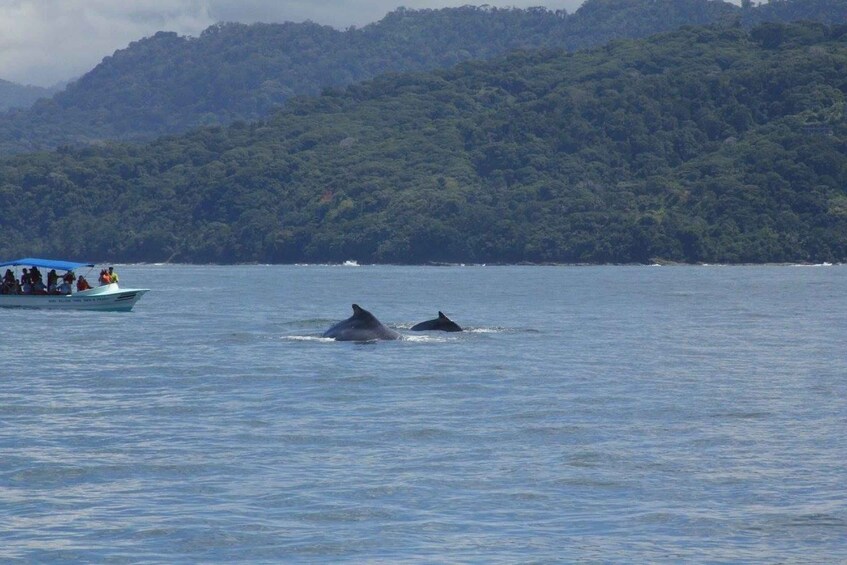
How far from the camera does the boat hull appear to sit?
7444 centimetres

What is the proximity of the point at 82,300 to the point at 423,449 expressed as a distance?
5062cm

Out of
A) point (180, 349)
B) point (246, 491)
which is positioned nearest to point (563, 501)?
point (246, 491)

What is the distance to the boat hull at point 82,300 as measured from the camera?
7444 centimetres

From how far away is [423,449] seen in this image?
27.0 meters

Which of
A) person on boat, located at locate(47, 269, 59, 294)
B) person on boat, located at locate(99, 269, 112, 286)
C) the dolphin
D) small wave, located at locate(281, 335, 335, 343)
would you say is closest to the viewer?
small wave, located at locate(281, 335, 335, 343)

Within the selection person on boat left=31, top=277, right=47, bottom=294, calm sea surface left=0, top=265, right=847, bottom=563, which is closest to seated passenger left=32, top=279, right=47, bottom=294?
person on boat left=31, top=277, right=47, bottom=294

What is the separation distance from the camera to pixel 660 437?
2862 cm

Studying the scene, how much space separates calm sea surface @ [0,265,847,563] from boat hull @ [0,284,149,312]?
1805cm

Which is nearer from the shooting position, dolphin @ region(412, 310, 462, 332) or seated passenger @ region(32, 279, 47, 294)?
dolphin @ region(412, 310, 462, 332)

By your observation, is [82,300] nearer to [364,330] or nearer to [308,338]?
[308,338]

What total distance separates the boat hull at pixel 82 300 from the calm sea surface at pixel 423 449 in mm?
18052

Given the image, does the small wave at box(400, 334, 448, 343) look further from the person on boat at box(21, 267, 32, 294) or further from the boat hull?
the person on boat at box(21, 267, 32, 294)

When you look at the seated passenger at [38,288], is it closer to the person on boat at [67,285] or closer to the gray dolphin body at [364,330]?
the person on boat at [67,285]

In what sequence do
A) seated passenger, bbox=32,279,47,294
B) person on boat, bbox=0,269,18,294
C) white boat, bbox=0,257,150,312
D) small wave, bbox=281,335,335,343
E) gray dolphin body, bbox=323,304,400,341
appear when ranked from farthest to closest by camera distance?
seated passenger, bbox=32,279,47,294 < person on boat, bbox=0,269,18,294 < white boat, bbox=0,257,150,312 < small wave, bbox=281,335,335,343 < gray dolphin body, bbox=323,304,400,341
